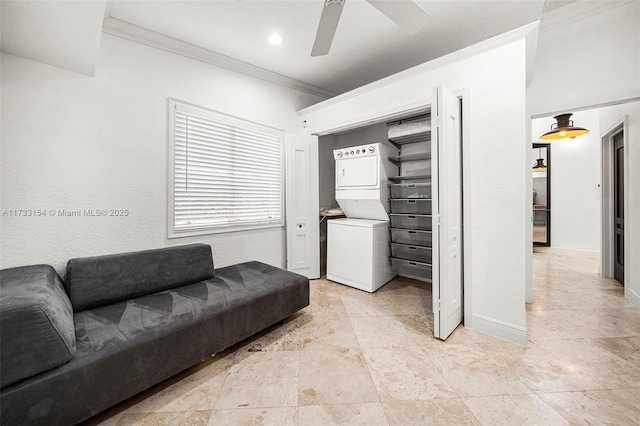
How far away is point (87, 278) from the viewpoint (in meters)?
1.87

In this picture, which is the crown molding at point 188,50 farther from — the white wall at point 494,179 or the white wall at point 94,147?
the white wall at point 494,179

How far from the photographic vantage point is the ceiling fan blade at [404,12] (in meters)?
1.51

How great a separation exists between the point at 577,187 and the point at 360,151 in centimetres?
537

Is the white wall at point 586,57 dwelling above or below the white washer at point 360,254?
above

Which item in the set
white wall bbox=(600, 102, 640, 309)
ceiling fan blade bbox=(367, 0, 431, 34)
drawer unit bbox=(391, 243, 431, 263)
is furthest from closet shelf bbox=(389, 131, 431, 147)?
white wall bbox=(600, 102, 640, 309)

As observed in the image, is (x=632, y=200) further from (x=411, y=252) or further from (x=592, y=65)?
(x=411, y=252)

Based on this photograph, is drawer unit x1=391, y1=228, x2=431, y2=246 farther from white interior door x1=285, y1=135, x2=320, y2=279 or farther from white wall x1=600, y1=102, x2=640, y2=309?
white wall x1=600, y1=102, x2=640, y2=309

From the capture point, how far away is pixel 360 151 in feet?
10.9

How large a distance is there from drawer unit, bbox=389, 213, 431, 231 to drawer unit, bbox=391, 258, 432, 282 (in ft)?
1.63

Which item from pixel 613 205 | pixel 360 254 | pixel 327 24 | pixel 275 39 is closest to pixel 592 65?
pixel 613 205

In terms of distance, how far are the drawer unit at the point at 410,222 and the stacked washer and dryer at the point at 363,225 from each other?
0.21 metres

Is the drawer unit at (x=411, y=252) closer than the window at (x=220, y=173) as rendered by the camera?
No

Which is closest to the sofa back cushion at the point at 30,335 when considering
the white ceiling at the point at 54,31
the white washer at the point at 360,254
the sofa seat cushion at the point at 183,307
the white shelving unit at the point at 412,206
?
the sofa seat cushion at the point at 183,307

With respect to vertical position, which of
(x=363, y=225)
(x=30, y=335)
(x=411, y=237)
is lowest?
(x=30, y=335)
